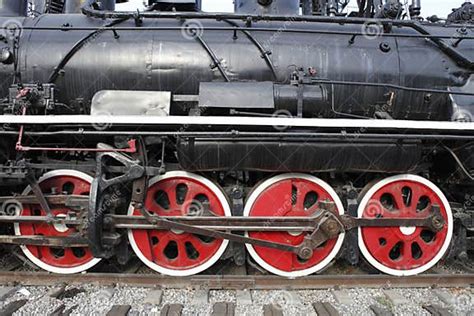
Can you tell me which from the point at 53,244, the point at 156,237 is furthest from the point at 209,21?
the point at 53,244

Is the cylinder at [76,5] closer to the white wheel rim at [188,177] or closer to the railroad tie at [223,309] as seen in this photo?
the white wheel rim at [188,177]

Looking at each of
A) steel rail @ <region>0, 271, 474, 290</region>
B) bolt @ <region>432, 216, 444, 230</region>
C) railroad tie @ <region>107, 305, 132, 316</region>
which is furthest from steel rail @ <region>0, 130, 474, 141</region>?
railroad tie @ <region>107, 305, 132, 316</region>

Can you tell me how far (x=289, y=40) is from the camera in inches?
141

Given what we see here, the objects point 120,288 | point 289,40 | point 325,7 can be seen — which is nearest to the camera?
point 120,288

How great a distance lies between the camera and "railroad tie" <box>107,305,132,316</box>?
2.84 m

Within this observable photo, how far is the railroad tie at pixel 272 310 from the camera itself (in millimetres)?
2865

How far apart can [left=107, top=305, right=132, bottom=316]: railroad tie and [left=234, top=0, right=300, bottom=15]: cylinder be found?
3224mm

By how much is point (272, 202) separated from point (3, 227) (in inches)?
110

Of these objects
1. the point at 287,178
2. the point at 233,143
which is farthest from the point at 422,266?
the point at 233,143

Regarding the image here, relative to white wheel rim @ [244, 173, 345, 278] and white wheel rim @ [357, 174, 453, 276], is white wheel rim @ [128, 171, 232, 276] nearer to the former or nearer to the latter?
white wheel rim @ [244, 173, 345, 278]

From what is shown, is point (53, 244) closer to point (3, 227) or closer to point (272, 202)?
point (3, 227)

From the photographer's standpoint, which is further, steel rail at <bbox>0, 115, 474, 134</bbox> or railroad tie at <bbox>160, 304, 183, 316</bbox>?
steel rail at <bbox>0, 115, 474, 134</bbox>

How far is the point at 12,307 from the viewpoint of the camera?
2.90 metres

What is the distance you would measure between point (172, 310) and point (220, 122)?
5.13ft
